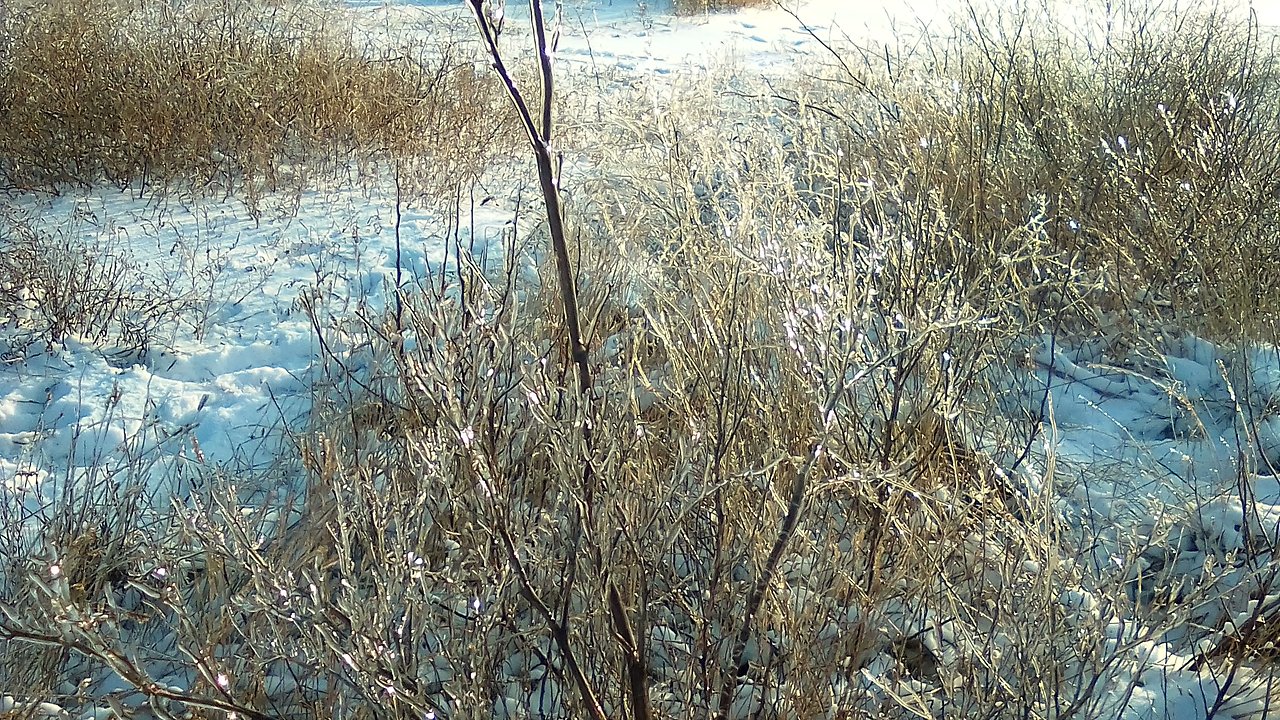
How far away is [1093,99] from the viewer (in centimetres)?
350

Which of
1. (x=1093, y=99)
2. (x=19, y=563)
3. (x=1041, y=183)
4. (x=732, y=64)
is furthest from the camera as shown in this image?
(x=732, y=64)

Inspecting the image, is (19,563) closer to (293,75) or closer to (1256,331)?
(1256,331)

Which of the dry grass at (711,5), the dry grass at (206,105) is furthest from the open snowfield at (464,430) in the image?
the dry grass at (711,5)

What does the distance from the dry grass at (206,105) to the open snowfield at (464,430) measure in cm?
22

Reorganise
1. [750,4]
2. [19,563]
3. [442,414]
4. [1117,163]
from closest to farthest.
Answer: [442,414] < [19,563] < [1117,163] < [750,4]

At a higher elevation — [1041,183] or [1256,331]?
[1041,183]

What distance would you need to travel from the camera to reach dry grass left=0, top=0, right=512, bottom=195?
14.2 ft

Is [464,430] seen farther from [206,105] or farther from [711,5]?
[711,5]

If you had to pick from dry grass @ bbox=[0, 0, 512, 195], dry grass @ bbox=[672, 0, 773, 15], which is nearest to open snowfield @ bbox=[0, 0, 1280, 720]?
dry grass @ bbox=[0, 0, 512, 195]

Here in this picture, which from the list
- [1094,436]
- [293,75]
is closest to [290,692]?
[1094,436]

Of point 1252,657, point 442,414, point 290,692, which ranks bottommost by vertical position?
point 290,692

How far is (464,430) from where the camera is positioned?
110 cm

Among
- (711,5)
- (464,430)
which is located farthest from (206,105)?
(711,5)

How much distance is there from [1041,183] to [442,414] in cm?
273
